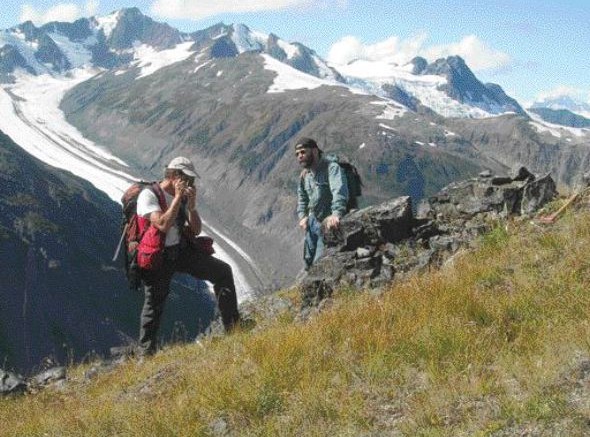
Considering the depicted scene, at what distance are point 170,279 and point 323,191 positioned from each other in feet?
11.5

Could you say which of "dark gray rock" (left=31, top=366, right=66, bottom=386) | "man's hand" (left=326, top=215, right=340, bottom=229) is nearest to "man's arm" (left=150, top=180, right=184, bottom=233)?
"man's hand" (left=326, top=215, right=340, bottom=229)

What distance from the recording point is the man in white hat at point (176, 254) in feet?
31.7

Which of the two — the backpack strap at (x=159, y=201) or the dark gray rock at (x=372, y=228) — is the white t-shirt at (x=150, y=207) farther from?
the dark gray rock at (x=372, y=228)

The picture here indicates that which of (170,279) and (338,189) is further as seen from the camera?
(338,189)

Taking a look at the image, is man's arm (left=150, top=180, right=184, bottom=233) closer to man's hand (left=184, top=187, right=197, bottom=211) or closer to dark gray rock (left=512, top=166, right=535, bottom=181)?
man's hand (left=184, top=187, right=197, bottom=211)

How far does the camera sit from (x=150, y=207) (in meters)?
9.65

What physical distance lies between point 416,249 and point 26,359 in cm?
12888

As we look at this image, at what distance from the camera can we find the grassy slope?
4.89 meters

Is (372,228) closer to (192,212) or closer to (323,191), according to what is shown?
(323,191)

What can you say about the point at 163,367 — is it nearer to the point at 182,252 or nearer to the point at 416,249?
the point at 182,252

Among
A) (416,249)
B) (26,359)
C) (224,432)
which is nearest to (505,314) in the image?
(224,432)

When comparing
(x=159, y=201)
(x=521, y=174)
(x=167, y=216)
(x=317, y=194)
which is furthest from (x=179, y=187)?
(x=521, y=174)

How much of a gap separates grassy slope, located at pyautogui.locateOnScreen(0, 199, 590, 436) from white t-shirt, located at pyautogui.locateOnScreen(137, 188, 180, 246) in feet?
8.02

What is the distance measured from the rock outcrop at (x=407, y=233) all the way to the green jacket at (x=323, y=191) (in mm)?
517
